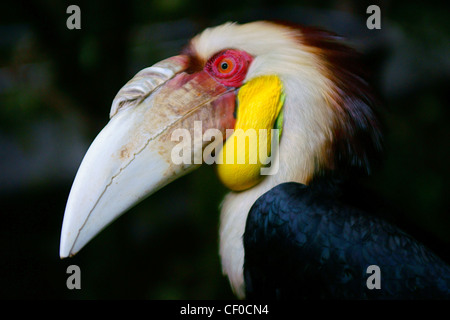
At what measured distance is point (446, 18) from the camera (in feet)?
7.48

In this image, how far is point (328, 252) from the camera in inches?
47.1

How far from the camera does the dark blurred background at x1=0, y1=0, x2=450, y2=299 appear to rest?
2264 millimetres

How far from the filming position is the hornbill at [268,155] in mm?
1204

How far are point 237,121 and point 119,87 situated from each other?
117 cm

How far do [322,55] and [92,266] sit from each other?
175 cm

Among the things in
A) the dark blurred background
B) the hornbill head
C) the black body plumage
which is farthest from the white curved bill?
the dark blurred background

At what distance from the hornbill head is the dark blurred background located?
32.0 inches

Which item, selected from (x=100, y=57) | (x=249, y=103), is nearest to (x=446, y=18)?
(x=249, y=103)

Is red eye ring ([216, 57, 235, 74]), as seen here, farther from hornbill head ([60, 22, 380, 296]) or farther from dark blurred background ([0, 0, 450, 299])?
dark blurred background ([0, 0, 450, 299])

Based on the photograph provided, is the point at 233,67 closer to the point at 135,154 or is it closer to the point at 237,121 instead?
the point at 237,121

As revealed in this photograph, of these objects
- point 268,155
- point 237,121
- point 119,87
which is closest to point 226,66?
point 237,121

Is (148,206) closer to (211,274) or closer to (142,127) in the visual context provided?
(211,274)

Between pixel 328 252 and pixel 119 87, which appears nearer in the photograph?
pixel 328 252

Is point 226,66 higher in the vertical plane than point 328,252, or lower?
higher
